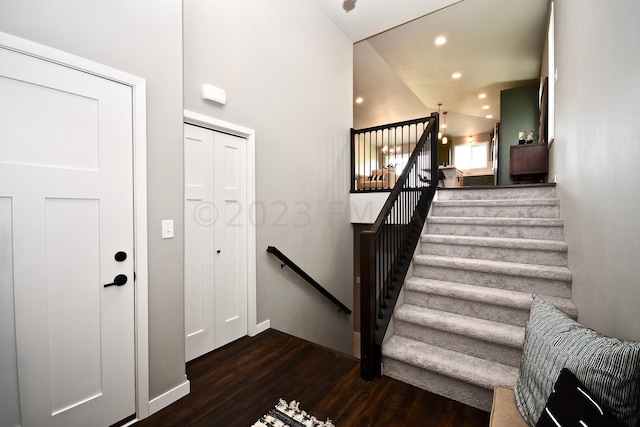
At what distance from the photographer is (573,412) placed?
0.89m

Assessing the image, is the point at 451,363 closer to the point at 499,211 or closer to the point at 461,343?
the point at 461,343

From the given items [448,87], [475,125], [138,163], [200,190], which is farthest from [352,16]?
[475,125]

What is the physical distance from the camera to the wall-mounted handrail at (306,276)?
3.06 meters

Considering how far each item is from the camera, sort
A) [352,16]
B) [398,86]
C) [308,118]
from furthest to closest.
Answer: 1. [398,86]
2. [352,16]
3. [308,118]

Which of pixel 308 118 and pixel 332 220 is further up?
pixel 308 118

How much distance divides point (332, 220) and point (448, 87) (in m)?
5.36

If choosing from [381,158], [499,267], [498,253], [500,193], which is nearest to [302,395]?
[499,267]

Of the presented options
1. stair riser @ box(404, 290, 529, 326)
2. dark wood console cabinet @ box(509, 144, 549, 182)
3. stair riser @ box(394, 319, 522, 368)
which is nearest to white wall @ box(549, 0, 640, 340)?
stair riser @ box(404, 290, 529, 326)

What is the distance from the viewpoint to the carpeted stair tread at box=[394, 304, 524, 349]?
194 centimetres

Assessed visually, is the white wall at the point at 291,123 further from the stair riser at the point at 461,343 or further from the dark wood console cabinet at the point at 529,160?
the dark wood console cabinet at the point at 529,160

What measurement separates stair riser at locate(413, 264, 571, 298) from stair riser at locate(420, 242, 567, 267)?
27cm

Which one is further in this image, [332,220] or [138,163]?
[332,220]

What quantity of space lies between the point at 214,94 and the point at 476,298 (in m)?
2.74

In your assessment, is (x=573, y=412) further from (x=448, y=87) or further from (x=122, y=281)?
(x=448, y=87)
